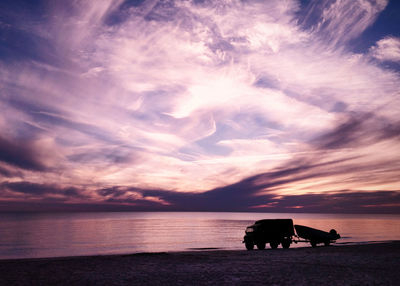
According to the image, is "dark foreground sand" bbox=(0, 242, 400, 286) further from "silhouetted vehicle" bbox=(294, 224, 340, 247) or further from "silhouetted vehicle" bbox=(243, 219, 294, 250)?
"silhouetted vehicle" bbox=(294, 224, 340, 247)

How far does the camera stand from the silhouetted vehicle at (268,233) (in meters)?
32.3

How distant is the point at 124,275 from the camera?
52.0ft

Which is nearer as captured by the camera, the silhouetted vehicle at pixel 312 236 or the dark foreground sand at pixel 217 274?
the dark foreground sand at pixel 217 274

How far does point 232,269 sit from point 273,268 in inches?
93.9

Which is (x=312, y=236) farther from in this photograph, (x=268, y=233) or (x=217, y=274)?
(x=217, y=274)

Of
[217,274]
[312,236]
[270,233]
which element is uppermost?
[270,233]

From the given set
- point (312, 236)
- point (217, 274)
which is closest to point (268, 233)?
point (312, 236)

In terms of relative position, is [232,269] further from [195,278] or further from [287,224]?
[287,224]

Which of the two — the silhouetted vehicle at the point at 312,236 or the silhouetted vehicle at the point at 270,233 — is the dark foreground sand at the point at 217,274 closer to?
the silhouetted vehicle at the point at 270,233

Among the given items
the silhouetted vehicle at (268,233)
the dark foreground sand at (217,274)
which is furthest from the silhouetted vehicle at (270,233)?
the dark foreground sand at (217,274)

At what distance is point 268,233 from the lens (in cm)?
3234

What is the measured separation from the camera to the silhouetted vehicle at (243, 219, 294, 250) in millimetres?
32281

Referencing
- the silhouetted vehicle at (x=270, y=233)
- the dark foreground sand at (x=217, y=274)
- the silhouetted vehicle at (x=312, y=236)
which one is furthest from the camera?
the silhouetted vehicle at (x=312, y=236)

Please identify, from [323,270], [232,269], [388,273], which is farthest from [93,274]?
[388,273]
